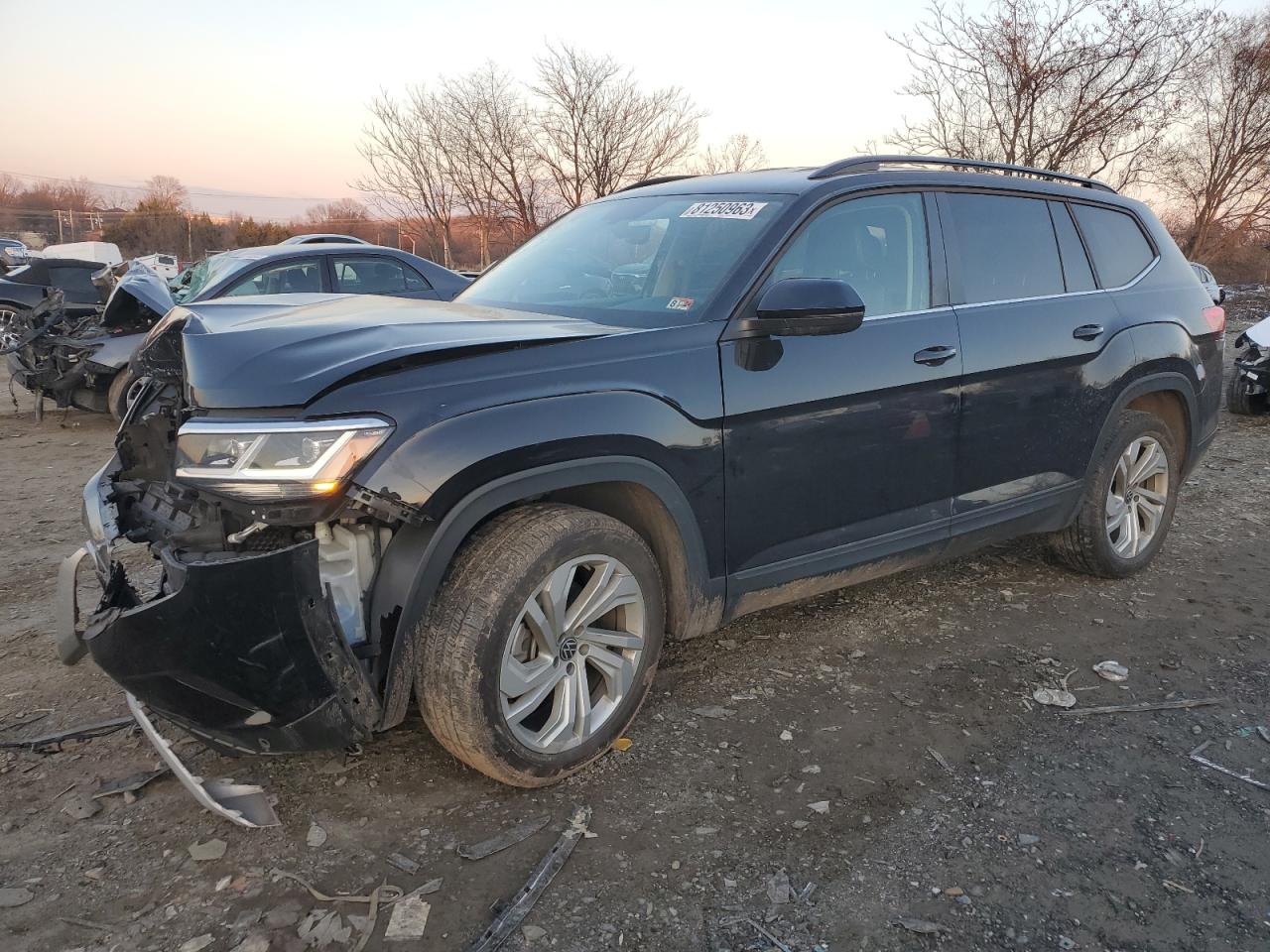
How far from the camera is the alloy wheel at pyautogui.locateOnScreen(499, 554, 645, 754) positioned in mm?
2512

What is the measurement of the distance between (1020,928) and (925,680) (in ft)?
4.35

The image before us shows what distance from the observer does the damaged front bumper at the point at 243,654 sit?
2039mm

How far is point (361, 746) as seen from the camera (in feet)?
9.37

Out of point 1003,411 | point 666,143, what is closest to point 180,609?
point 1003,411

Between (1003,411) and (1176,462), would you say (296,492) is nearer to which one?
(1003,411)

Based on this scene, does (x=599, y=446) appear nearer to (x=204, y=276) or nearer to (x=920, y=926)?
(x=920, y=926)

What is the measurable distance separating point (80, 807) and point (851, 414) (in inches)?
105

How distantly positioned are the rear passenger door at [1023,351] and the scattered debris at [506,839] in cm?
203

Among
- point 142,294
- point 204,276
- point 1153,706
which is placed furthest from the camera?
point 204,276

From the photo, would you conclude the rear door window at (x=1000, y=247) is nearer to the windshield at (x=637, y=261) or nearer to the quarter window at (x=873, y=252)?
the quarter window at (x=873, y=252)

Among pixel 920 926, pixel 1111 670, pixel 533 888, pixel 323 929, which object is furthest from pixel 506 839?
pixel 1111 670

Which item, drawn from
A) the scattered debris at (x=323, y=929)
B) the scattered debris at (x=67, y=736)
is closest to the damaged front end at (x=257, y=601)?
the scattered debris at (x=323, y=929)

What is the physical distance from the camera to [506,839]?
2.44 m

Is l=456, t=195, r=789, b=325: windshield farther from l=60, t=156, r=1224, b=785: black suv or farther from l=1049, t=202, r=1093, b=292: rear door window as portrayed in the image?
l=1049, t=202, r=1093, b=292: rear door window
